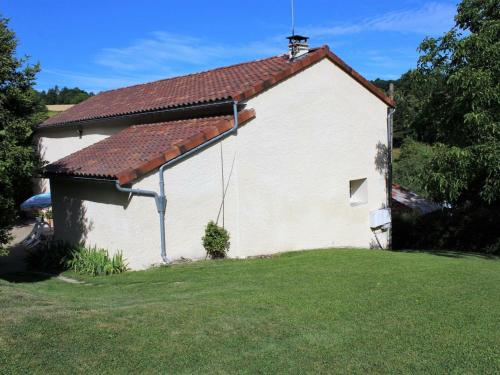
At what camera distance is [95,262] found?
11.1 metres

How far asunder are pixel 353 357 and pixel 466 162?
858 cm

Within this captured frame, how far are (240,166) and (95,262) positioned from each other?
4.19 m

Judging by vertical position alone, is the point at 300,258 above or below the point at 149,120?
below

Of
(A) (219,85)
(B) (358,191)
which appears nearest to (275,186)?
(A) (219,85)

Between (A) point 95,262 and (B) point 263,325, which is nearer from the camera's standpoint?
(B) point 263,325

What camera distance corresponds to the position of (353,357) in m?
5.01

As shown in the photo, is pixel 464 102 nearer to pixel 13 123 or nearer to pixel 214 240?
pixel 214 240

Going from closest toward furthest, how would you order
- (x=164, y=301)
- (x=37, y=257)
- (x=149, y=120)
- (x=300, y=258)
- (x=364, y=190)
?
(x=164, y=301), (x=300, y=258), (x=37, y=257), (x=149, y=120), (x=364, y=190)

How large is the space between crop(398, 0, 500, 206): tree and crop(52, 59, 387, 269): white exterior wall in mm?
2397

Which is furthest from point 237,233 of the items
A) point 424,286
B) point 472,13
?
point 472,13

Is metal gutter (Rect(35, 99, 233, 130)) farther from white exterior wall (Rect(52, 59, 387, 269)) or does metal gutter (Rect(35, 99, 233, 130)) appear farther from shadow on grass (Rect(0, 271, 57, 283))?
shadow on grass (Rect(0, 271, 57, 283))

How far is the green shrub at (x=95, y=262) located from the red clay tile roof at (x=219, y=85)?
15.0 feet

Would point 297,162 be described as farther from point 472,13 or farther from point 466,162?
point 472,13

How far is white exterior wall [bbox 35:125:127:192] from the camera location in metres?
17.6
